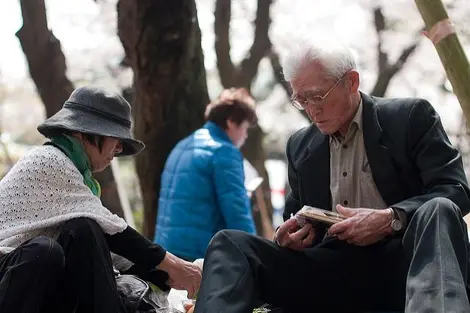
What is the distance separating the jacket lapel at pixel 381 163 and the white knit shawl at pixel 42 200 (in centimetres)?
110

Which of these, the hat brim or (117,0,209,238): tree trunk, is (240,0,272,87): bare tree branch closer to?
(117,0,209,238): tree trunk

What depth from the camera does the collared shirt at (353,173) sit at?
3.31 metres

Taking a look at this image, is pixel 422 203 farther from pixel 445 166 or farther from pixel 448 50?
pixel 448 50

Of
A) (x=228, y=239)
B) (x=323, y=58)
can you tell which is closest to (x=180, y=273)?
(x=228, y=239)

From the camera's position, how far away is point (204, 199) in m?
5.25

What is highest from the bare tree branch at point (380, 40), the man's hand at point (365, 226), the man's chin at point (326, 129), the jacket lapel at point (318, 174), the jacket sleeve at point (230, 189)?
the man's chin at point (326, 129)

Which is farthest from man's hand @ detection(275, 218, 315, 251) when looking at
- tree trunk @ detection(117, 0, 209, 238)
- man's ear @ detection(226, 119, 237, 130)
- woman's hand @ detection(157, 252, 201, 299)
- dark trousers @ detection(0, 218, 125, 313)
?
tree trunk @ detection(117, 0, 209, 238)

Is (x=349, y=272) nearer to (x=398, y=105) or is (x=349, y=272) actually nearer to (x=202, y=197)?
(x=398, y=105)

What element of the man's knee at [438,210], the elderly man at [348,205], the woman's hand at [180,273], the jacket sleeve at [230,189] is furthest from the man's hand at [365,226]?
the jacket sleeve at [230,189]

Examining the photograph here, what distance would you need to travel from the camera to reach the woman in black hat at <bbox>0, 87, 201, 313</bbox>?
2.84 m

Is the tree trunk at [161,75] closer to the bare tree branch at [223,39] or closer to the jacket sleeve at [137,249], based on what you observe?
the jacket sleeve at [137,249]

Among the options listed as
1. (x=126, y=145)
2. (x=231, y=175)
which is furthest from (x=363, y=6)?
(x=126, y=145)

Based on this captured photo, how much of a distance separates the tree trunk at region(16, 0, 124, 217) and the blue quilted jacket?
2.04m

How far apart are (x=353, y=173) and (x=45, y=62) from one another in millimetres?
4510
